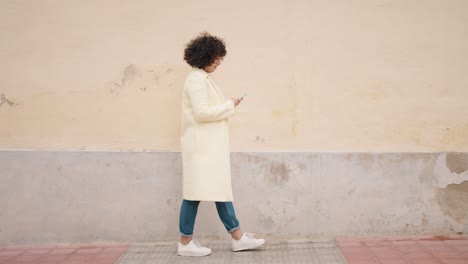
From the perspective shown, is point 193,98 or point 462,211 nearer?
point 193,98

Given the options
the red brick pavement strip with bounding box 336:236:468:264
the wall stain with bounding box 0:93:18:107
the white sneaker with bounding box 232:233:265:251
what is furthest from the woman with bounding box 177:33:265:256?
the wall stain with bounding box 0:93:18:107

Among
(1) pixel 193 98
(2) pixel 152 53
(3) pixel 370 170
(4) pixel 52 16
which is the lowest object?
(3) pixel 370 170

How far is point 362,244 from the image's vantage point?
15.7 feet

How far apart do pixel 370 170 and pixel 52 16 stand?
320 cm

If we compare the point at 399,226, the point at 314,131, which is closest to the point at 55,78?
the point at 314,131

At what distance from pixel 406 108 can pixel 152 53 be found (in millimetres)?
2362

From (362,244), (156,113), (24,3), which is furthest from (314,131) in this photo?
(24,3)

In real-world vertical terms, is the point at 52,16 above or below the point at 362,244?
above

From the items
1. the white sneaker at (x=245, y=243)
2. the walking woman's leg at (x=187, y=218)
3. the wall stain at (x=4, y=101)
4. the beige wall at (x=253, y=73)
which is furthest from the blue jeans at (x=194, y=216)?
the wall stain at (x=4, y=101)

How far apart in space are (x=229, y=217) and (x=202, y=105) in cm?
98

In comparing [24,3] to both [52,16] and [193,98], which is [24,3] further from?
[193,98]

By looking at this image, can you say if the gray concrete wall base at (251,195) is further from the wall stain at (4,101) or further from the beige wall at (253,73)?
the wall stain at (4,101)

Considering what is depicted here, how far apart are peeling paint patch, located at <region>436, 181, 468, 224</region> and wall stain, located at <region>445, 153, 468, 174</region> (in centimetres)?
13

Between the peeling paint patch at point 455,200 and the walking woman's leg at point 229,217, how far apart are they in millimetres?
1892
